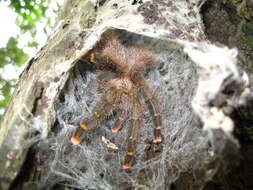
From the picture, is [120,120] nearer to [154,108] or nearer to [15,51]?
[154,108]

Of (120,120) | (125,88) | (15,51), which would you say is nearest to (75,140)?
(120,120)

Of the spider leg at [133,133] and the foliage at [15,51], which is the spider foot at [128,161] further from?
the foliage at [15,51]

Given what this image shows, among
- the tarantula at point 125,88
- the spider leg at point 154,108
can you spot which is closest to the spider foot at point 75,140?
the tarantula at point 125,88

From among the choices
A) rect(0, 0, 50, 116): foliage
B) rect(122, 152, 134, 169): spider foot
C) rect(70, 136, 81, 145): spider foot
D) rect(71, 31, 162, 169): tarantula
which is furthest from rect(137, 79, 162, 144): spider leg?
rect(0, 0, 50, 116): foliage

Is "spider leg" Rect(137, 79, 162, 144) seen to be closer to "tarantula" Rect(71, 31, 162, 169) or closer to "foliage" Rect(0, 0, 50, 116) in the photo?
"tarantula" Rect(71, 31, 162, 169)

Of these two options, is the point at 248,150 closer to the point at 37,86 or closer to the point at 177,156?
the point at 177,156
